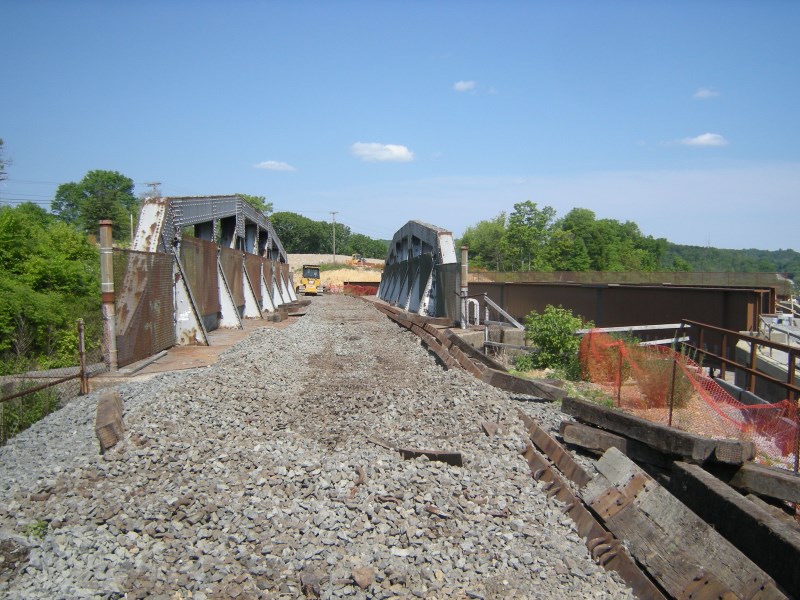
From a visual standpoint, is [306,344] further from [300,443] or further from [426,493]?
[426,493]

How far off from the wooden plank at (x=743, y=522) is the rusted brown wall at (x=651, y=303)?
Result: 31.0 ft

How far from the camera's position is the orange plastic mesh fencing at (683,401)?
266 inches

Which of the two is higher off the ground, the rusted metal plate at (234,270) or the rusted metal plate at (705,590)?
the rusted metal plate at (234,270)

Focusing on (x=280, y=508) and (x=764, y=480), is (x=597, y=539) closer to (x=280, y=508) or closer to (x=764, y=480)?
(x=764, y=480)

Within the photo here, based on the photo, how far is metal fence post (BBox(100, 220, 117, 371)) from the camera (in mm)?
9461

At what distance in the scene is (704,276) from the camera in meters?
37.8

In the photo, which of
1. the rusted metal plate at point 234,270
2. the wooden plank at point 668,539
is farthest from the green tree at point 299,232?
the wooden plank at point 668,539

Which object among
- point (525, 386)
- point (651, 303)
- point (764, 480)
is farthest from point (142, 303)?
point (651, 303)

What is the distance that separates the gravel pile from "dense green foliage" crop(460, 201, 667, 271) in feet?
246

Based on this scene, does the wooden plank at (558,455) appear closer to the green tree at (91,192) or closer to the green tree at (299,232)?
the green tree at (91,192)

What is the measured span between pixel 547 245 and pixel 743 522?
275 ft

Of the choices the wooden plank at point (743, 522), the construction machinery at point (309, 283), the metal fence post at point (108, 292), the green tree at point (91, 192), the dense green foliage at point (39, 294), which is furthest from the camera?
the green tree at point (91, 192)

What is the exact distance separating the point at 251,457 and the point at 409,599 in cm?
247

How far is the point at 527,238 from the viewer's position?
82438 mm
